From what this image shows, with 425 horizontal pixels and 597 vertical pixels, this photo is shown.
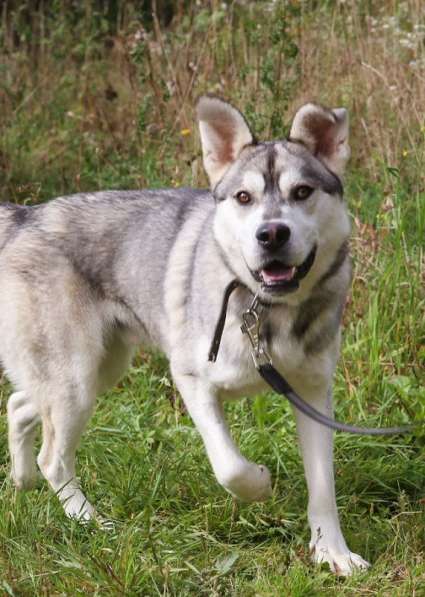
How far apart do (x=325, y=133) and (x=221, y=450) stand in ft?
4.00

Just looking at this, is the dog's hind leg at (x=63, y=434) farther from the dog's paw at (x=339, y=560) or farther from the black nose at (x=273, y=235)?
the black nose at (x=273, y=235)

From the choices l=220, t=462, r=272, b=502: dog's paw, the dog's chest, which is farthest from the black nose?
l=220, t=462, r=272, b=502: dog's paw

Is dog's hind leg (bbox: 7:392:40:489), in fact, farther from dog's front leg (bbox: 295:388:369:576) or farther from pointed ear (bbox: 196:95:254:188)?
pointed ear (bbox: 196:95:254:188)

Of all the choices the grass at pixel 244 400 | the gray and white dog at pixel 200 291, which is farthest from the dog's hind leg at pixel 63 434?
the grass at pixel 244 400

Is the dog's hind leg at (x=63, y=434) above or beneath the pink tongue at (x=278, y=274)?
beneath

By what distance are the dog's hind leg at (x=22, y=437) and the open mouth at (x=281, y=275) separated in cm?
142

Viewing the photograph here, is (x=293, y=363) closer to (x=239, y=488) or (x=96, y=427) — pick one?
(x=239, y=488)

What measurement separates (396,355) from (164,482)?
1407 mm

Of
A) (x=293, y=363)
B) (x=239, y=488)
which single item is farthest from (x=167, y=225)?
(x=239, y=488)

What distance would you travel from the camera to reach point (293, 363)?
11.6ft

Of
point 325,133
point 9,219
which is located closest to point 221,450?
point 325,133

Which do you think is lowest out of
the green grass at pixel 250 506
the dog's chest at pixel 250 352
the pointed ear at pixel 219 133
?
the green grass at pixel 250 506

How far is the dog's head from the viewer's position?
3250 mm

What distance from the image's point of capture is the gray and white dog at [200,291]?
3398 mm
